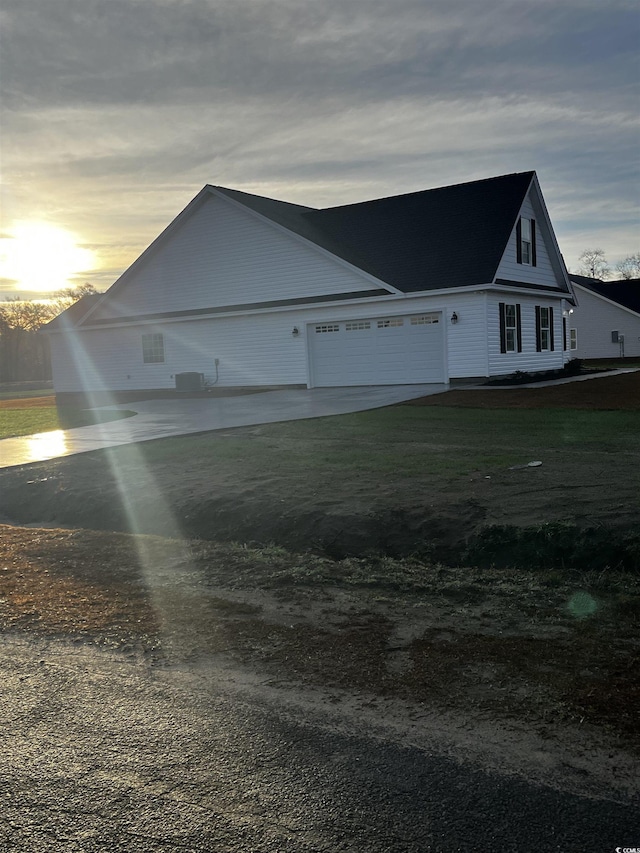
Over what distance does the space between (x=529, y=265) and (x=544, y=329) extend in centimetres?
268

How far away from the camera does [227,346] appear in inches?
1120

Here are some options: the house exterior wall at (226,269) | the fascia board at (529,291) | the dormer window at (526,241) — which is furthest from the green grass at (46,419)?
the dormer window at (526,241)

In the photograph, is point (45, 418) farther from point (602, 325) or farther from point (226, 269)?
point (602, 325)

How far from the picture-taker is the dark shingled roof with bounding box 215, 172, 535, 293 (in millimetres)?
24094

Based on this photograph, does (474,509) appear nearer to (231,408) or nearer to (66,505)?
(66,505)

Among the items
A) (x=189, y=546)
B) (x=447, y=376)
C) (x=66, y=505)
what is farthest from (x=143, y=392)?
(x=189, y=546)

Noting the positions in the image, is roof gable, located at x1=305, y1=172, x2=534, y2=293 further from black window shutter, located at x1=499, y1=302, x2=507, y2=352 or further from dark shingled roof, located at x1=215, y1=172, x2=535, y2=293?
black window shutter, located at x1=499, y1=302, x2=507, y2=352

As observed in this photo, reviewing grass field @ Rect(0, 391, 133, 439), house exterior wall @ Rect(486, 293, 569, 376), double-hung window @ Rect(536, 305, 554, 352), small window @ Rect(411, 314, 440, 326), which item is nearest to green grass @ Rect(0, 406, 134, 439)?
grass field @ Rect(0, 391, 133, 439)

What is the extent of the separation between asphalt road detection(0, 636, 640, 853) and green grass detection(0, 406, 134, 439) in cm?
1338

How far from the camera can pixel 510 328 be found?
2483 centimetres

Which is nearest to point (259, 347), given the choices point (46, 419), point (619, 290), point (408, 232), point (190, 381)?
point (190, 381)

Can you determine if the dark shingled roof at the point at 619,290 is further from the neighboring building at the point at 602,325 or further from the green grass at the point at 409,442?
the green grass at the point at 409,442

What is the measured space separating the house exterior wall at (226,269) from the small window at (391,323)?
1.26 meters

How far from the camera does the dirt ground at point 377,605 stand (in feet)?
11.6
